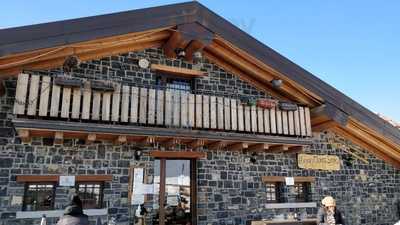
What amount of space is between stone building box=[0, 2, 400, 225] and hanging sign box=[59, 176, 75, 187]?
0.02 metres

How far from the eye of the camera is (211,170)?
9.58m

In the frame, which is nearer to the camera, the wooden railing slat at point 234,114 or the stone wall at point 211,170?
the stone wall at point 211,170

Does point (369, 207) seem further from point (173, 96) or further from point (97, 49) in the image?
point (97, 49)

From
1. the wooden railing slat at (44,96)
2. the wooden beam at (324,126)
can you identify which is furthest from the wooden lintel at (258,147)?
the wooden railing slat at (44,96)

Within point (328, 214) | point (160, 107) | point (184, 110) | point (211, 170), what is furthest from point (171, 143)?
point (328, 214)

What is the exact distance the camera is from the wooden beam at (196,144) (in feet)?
28.9

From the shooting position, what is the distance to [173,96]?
8.68 metres

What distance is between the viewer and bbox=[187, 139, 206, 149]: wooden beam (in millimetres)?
8823

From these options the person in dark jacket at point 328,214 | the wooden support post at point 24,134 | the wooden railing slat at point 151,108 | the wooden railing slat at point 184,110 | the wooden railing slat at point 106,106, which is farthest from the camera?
the wooden railing slat at point 184,110

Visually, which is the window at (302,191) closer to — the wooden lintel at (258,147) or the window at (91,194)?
the wooden lintel at (258,147)

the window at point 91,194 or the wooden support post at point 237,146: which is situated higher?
the wooden support post at point 237,146

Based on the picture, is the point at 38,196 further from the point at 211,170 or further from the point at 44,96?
the point at 211,170

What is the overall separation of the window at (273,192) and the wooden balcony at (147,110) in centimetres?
168

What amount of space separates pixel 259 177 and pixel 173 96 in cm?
360
